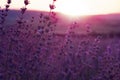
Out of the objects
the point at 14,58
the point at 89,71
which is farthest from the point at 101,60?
the point at 14,58

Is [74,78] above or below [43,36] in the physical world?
below

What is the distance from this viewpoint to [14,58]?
16.8ft

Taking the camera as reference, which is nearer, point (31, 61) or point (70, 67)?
point (31, 61)

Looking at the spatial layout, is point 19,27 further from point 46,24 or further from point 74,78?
point 74,78

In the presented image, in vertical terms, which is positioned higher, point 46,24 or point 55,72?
point 46,24

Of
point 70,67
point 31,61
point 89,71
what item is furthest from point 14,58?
point 89,71

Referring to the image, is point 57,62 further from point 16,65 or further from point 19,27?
point 16,65

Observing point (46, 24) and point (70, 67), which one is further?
point (46, 24)

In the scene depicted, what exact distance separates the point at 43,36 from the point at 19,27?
289mm

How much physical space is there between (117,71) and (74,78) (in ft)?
1.42

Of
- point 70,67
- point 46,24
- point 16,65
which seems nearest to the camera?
point 16,65

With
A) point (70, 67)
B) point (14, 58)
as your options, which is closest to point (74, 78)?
point (70, 67)

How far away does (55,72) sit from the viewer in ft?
17.8

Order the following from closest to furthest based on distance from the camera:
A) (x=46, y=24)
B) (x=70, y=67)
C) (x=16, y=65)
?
(x=16, y=65), (x=70, y=67), (x=46, y=24)
